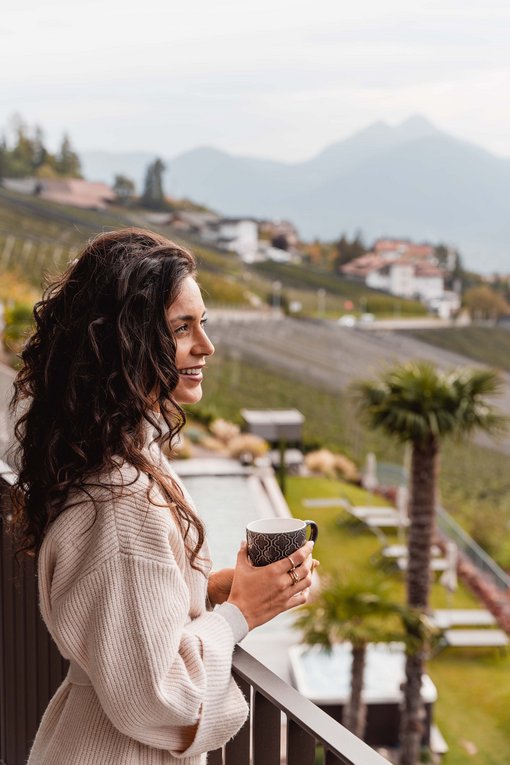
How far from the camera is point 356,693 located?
293 inches

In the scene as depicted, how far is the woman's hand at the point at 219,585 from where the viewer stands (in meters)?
0.99

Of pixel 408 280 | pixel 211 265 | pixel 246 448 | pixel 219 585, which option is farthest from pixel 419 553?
pixel 408 280

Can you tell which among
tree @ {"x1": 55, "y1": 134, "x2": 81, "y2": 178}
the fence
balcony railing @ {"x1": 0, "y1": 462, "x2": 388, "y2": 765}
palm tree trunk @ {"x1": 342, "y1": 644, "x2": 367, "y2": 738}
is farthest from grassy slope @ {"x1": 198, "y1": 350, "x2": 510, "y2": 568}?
balcony railing @ {"x1": 0, "y1": 462, "x2": 388, "y2": 765}

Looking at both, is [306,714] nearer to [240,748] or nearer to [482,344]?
[240,748]

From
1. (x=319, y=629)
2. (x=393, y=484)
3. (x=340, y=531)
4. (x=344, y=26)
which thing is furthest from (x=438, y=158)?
(x=319, y=629)

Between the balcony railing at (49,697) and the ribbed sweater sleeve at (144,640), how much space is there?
0.06 m

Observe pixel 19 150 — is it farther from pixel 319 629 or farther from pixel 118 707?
pixel 118 707

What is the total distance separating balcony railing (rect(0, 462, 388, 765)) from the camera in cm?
78

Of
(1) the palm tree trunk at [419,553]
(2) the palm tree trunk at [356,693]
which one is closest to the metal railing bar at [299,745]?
(2) the palm tree trunk at [356,693]

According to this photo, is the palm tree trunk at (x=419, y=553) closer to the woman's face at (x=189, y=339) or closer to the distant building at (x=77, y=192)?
the woman's face at (x=189, y=339)

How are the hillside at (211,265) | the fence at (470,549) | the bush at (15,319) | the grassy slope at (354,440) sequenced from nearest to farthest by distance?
1. the bush at (15,319)
2. the fence at (470,549)
3. the grassy slope at (354,440)
4. the hillside at (211,265)

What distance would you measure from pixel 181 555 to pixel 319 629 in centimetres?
635

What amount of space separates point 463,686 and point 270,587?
39.1 feet

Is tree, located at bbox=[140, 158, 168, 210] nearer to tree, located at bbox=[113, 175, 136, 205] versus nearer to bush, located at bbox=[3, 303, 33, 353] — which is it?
tree, located at bbox=[113, 175, 136, 205]
